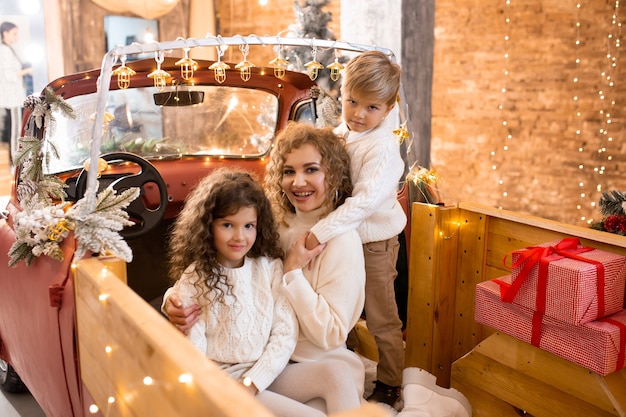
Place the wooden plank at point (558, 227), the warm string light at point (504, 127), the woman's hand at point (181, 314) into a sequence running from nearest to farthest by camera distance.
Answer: the woman's hand at point (181, 314) → the wooden plank at point (558, 227) → the warm string light at point (504, 127)

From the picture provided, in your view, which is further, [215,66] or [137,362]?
[215,66]

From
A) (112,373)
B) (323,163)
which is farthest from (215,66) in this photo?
(112,373)

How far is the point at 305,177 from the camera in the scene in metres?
2.15

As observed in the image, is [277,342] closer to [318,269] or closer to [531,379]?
[318,269]

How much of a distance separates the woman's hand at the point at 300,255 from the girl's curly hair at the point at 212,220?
100 millimetres

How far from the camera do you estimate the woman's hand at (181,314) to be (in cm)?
188

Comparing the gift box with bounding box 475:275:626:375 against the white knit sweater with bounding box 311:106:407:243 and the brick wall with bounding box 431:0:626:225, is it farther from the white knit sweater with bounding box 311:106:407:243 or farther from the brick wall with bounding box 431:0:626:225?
the brick wall with bounding box 431:0:626:225

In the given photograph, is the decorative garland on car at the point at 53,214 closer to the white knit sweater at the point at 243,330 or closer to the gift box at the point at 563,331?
the white knit sweater at the point at 243,330

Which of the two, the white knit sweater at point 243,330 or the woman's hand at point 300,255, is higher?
the woman's hand at point 300,255

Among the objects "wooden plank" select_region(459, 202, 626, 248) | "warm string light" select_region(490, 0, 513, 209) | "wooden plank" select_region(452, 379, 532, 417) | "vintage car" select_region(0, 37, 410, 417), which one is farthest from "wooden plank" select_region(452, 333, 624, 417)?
"warm string light" select_region(490, 0, 513, 209)

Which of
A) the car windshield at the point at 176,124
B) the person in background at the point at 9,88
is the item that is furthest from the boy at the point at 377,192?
the person in background at the point at 9,88

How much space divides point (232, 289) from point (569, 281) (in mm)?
1074

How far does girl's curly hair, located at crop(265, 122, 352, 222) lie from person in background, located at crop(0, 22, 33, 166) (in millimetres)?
5353

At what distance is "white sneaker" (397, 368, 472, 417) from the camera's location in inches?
93.0
